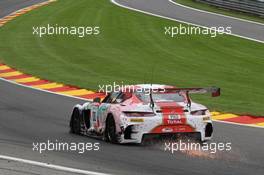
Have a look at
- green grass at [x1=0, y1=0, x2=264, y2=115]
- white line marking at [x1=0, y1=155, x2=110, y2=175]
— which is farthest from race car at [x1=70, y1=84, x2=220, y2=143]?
green grass at [x1=0, y1=0, x2=264, y2=115]

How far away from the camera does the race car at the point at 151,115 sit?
596 inches

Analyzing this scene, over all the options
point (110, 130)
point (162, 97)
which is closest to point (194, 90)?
point (162, 97)

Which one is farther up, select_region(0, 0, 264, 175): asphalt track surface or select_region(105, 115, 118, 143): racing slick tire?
select_region(105, 115, 118, 143): racing slick tire

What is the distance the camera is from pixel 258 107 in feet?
71.0

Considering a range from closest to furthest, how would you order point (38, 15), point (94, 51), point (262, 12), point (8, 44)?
point (94, 51), point (8, 44), point (262, 12), point (38, 15)

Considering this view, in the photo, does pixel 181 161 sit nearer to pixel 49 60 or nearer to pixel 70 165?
pixel 70 165

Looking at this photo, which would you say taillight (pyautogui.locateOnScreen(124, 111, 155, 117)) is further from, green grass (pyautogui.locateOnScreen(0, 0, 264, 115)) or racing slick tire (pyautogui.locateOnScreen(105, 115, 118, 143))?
green grass (pyautogui.locateOnScreen(0, 0, 264, 115))

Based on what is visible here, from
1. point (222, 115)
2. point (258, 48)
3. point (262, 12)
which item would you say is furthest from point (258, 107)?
point (262, 12)

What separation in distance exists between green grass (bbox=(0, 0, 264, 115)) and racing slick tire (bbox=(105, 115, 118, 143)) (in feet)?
19.3

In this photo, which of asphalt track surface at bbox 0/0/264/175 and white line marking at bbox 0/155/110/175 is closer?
white line marking at bbox 0/155/110/175

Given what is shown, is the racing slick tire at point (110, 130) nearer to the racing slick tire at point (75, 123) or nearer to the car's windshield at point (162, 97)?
the car's windshield at point (162, 97)

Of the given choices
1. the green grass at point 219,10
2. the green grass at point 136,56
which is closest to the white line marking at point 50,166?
the green grass at point 136,56

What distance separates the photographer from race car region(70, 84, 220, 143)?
15133mm

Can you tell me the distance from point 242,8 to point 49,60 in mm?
15272
